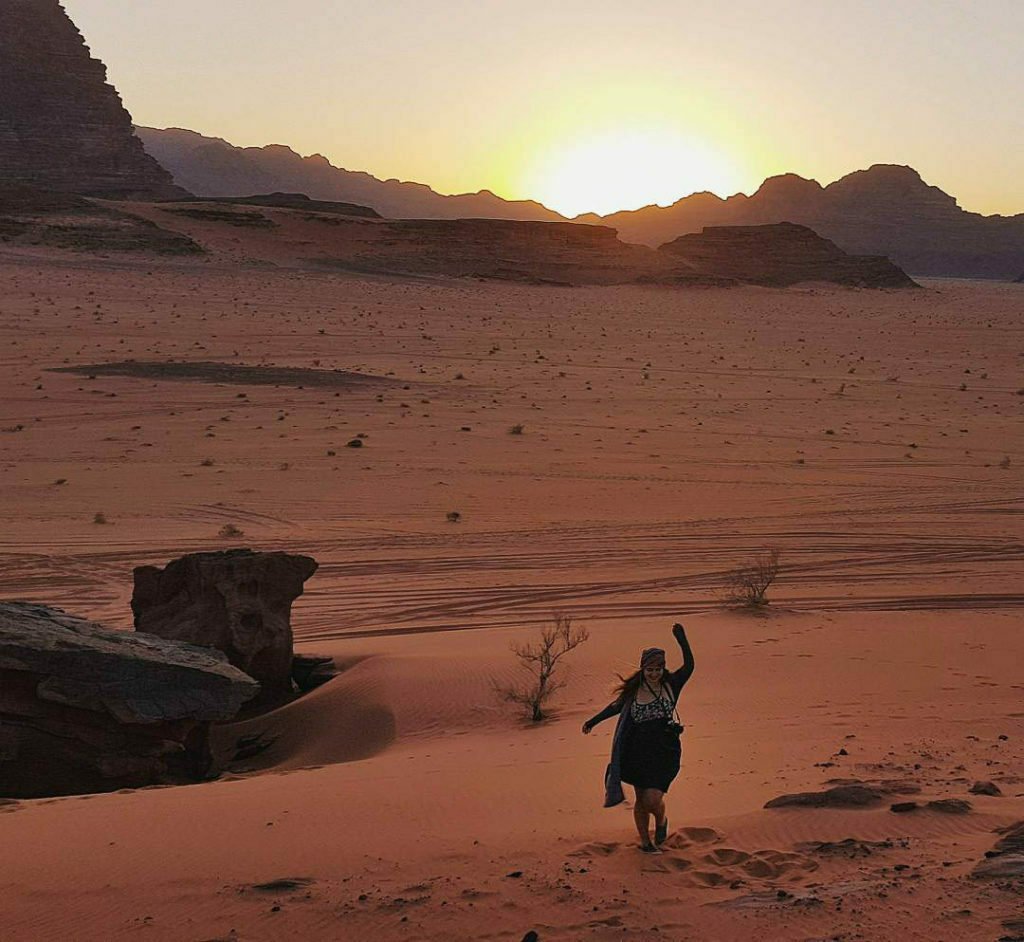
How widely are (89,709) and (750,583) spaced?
575 cm

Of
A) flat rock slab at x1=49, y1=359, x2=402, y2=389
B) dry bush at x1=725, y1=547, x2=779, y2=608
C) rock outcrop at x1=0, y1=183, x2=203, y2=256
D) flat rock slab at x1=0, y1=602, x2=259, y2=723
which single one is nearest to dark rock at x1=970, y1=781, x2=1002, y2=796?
flat rock slab at x1=0, y1=602, x2=259, y2=723

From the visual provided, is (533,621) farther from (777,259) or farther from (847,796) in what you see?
(777,259)

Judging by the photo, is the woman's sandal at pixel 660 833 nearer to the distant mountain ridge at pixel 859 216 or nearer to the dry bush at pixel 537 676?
the dry bush at pixel 537 676

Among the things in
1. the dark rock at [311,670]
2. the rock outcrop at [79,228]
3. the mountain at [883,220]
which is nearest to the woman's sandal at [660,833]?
the dark rock at [311,670]

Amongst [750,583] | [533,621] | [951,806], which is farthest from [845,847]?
[750,583]

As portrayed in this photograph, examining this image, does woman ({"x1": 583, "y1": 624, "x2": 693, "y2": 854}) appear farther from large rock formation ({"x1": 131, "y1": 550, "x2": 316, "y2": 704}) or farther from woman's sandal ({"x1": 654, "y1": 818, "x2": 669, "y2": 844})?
large rock formation ({"x1": 131, "y1": 550, "x2": 316, "y2": 704})

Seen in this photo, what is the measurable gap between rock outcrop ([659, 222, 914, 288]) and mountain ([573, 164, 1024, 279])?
2626 inches

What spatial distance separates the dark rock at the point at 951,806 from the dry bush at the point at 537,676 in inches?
114

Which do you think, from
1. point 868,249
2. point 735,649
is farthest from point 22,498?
point 868,249

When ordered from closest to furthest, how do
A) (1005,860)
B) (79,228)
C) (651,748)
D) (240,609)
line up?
(1005,860), (651,748), (240,609), (79,228)

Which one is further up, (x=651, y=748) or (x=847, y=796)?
(x=651, y=748)

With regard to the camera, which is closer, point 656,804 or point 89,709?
point 656,804

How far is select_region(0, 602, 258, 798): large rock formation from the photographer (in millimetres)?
7152

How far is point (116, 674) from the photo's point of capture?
23.9 ft
